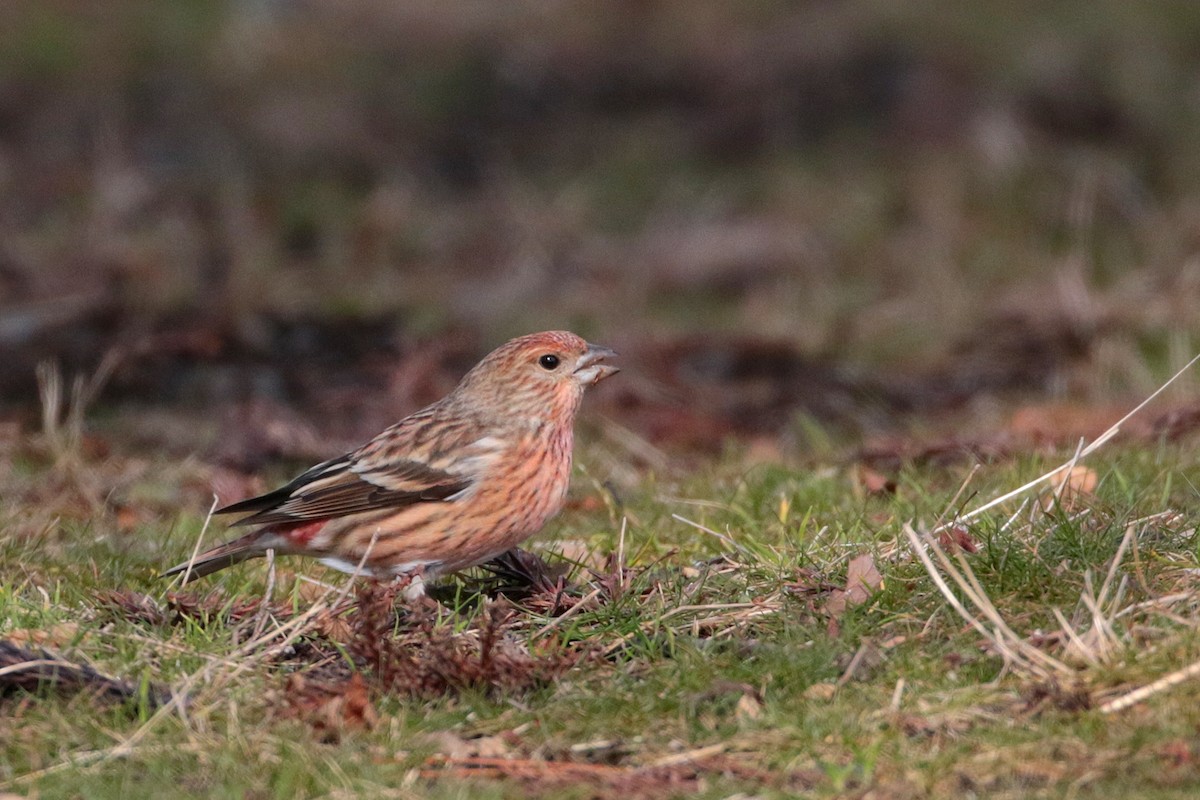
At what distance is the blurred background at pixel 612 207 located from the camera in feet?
32.9

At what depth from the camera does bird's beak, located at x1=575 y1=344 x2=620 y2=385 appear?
6508 mm

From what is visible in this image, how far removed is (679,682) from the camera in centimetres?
468

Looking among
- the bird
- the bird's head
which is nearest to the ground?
the bird

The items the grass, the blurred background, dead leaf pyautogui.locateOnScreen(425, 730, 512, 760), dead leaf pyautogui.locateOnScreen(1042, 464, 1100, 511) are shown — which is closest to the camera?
the grass

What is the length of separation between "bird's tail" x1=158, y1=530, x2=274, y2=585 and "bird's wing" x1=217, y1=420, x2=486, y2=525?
0.21 ft

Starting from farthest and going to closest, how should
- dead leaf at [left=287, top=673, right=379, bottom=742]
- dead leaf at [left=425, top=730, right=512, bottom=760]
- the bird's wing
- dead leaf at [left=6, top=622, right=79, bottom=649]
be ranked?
the bird's wing, dead leaf at [left=6, top=622, right=79, bottom=649], dead leaf at [left=287, top=673, right=379, bottom=742], dead leaf at [left=425, top=730, right=512, bottom=760]

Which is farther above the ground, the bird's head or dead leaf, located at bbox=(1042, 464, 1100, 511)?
the bird's head

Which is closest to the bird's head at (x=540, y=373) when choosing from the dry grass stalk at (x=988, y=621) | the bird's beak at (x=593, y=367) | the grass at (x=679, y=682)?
the bird's beak at (x=593, y=367)

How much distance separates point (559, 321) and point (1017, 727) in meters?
7.62

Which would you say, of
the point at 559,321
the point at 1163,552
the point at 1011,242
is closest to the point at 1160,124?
the point at 1011,242

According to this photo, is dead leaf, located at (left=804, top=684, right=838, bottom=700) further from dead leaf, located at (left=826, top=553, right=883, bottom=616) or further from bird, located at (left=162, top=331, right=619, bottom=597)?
bird, located at (left=162, top=331, right=619, bottom=597)

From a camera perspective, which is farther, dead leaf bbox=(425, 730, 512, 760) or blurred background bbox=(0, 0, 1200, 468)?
blurred background bbox=(0, 0, 1200, 468)

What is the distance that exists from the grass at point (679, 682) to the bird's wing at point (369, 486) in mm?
260

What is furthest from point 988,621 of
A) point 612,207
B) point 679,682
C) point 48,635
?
point 612,207
